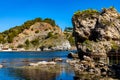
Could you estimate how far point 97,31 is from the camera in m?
114

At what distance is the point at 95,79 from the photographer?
61.4 metres

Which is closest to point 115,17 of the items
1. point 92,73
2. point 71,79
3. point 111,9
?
point 111,9

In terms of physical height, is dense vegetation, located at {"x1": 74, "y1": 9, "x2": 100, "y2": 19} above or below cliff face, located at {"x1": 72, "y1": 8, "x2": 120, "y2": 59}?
above

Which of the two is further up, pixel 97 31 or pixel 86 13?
pixel 86 13

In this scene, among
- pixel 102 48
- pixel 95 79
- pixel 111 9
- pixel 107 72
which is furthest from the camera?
pixel 111 9

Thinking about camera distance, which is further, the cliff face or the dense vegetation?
the dense vegetation

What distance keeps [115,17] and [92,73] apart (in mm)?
50302

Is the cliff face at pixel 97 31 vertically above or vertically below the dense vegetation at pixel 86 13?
below

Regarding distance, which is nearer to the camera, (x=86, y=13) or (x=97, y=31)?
(x=97, y=31)

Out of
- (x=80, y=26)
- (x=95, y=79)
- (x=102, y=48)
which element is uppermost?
(x=80, y=26)

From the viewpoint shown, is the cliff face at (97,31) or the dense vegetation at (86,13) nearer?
the cliff face at (97,31)

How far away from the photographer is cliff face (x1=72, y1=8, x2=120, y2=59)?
109800 mm

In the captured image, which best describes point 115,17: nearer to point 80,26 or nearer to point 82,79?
point 80,26

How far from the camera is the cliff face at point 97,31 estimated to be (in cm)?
10980
